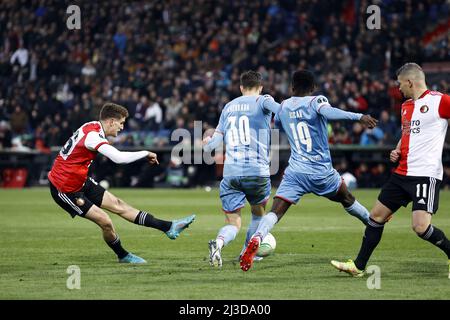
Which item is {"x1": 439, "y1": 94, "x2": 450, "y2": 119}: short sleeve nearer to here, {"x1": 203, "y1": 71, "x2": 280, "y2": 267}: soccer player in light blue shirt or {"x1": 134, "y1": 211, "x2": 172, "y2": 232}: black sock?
{"x1": 203, "y1": 71, "x2": 280, "y2": 267}: soccer player in light blue shirt

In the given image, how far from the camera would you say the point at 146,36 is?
3534 centimetres

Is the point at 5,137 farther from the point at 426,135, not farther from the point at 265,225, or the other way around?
the point at 426,135

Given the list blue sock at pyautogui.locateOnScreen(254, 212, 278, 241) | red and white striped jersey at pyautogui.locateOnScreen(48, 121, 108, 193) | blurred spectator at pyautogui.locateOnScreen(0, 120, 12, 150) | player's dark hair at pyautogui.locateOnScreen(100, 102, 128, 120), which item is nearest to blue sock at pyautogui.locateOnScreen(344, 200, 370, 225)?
blue sock at pyautogui.locateOnScreen(254, 212, 278, 241)

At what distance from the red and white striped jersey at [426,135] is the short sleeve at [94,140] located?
12.0ft

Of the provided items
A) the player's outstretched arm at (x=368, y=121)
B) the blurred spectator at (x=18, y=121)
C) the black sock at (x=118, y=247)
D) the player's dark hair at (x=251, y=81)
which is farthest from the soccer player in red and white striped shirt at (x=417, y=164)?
the blurred spectator at (x=18, y=121)

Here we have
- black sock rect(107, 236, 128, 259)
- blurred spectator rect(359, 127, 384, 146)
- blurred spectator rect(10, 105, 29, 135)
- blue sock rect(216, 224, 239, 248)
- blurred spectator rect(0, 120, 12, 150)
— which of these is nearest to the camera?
blue sock rect(216, 224, 239, 248)

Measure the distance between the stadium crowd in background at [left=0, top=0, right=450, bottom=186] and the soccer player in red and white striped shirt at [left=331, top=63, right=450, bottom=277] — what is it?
17610mm

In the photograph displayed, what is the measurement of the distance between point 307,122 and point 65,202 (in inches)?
125

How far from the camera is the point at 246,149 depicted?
11.0 meters

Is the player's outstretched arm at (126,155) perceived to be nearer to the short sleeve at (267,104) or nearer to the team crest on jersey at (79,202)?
the team crest on jersey at (79,202)

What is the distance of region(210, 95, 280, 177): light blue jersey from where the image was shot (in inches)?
433

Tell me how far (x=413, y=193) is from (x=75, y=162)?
4225 mm

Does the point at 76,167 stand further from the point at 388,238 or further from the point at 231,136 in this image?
the point at 388,238

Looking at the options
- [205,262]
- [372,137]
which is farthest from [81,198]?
[372,137]
